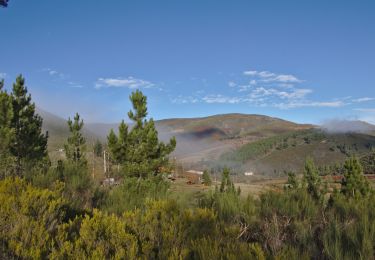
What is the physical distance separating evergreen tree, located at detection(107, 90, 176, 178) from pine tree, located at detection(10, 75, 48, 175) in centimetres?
1014

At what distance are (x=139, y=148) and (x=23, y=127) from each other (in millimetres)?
13601

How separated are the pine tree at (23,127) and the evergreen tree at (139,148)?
1014 cm

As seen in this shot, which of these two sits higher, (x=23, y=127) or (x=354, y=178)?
(x=23, y=127)

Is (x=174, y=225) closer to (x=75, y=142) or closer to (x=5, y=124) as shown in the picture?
(x=5, y=124)

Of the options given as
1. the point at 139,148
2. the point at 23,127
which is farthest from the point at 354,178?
the point at 23,127

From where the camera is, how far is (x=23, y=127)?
1191 inches

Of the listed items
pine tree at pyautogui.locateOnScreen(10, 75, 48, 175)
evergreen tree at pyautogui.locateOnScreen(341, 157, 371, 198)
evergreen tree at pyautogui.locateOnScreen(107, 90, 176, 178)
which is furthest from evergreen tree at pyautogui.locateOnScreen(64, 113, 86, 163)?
evergreen tree at pyautogui.locateOnScreen(341, 157, 371, 198)

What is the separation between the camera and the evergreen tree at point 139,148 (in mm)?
23094

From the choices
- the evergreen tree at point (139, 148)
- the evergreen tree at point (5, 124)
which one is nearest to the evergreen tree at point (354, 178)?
the evergreen tree at point (139, 148)

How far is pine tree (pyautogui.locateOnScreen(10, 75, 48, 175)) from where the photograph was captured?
29.7 metres

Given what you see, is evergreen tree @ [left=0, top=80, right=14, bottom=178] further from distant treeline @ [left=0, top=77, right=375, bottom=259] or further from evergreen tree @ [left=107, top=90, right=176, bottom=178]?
distant treeline @ [left=0, top=77, right=375, bottom=259]

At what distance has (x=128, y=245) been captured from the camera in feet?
15.1

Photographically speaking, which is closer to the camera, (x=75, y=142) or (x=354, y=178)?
(x=354, y=178)

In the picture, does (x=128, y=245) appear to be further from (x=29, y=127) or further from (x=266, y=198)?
(x=29, y=127)
